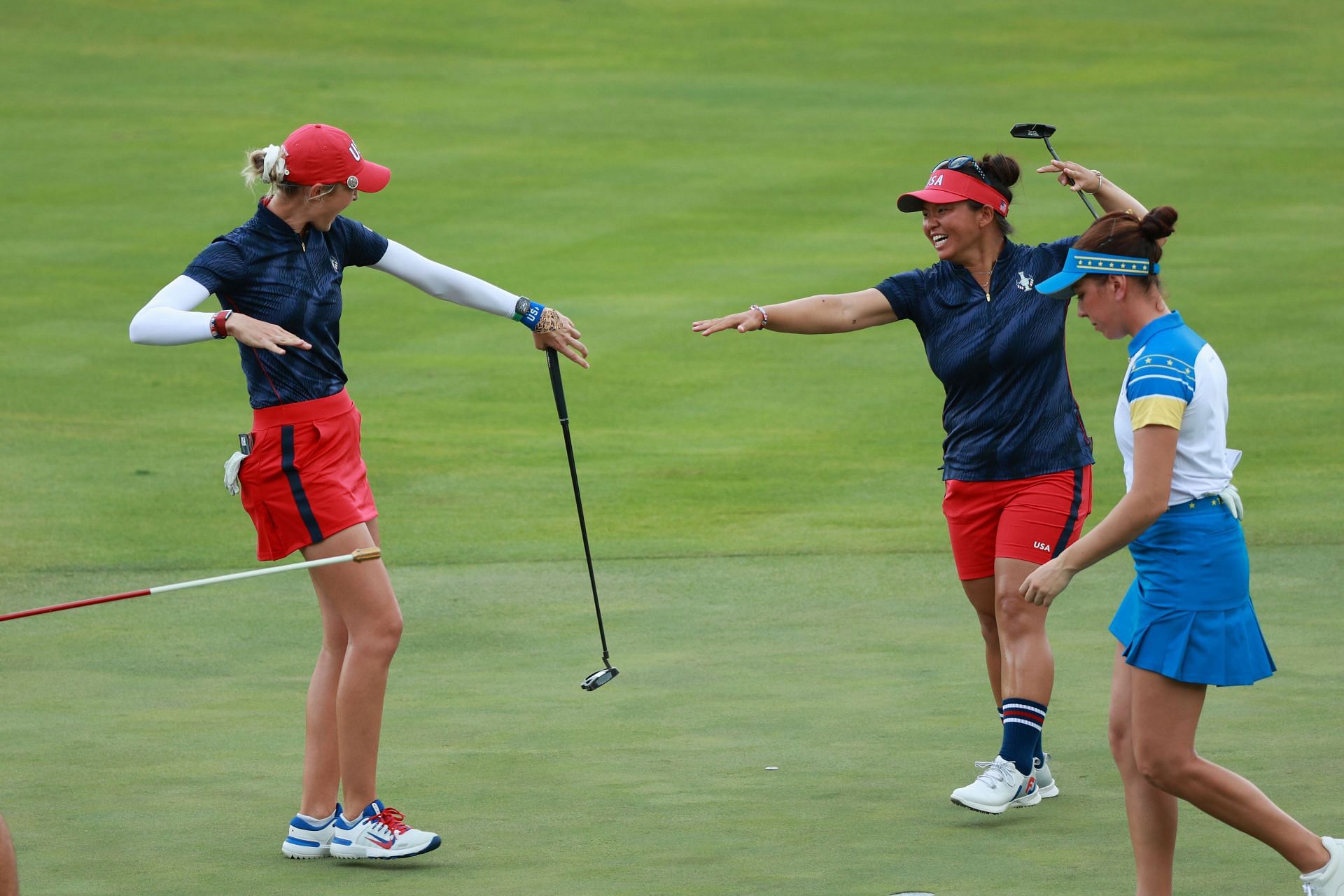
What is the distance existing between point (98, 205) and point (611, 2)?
11507 millimetres

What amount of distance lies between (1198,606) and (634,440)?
805 centimetres

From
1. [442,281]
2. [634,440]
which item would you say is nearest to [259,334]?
[442,281]

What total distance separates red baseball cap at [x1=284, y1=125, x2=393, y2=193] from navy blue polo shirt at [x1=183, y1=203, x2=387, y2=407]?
0.56ft

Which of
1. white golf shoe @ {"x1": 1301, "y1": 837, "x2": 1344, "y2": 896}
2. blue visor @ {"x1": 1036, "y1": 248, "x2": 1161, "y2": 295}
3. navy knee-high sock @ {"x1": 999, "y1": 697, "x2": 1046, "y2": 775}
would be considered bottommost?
white golf shoe @ {"x1": 1301, "y1": 837, "x2": 1344, "y2": 896}

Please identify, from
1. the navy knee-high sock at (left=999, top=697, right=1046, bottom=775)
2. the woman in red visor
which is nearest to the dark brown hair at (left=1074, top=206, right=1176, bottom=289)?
the woman in red visor

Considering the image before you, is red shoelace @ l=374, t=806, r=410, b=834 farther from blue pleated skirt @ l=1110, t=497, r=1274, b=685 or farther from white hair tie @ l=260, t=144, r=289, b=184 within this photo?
blue pleated skirt @ l=1110, t=497, r=1274, b=685

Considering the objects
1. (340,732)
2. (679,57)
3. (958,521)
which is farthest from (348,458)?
(679,57)

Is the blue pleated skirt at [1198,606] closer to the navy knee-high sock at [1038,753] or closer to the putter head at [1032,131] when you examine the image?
the navy knee-high sock at [1038,753]

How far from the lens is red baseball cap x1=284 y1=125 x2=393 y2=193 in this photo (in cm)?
550

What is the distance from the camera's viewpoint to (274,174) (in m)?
5.50

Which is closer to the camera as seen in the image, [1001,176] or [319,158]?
[319,158]

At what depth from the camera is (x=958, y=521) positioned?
621 centimetres

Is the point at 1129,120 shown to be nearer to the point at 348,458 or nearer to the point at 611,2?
the point at 611,2

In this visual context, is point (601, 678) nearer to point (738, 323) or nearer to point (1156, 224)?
point (738, 323)
